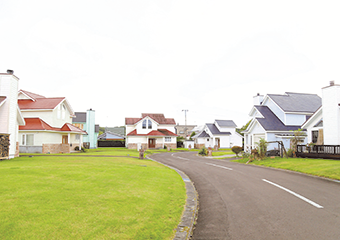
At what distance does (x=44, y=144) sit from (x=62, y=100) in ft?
22.1

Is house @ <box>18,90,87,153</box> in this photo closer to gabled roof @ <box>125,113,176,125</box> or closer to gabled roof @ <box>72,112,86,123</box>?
gabled roof @ <box>72,112,86,123</box>

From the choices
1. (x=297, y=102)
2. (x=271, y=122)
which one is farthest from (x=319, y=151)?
(x=297, y=102)

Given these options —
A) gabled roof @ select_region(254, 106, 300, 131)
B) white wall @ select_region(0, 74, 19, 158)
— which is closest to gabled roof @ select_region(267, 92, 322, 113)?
gabled roof @ select_region(254, 106, 300, 131)

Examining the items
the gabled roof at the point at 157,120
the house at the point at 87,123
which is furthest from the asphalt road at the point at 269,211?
the house at the point at 87,123

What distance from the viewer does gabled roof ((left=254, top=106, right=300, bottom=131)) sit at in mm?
29020

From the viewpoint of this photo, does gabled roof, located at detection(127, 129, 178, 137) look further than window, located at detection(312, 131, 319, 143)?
Yes

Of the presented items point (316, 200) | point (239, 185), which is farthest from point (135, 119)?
point (316, 200)

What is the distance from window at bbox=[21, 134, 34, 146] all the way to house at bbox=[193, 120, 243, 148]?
36559 mm

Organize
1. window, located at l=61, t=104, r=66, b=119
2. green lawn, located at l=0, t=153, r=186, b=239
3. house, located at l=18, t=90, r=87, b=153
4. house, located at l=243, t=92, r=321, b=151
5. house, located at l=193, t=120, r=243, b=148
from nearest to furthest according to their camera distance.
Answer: green lawn, located at l=0, t=153, r=186, b=239 → house, located at l=243, t=92, r=321, b=151 → house, located at l=18, t=90, r=87, b=153 → window, located at l=61, t=104, r=66, b=119 → house, located at l=193, t=120, r=243, b=148

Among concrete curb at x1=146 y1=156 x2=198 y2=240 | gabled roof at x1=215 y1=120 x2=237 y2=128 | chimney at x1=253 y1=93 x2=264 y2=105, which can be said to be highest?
chimney at x1=253 y1=93 x2=264 y2=105

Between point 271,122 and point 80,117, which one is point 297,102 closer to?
point 271,122

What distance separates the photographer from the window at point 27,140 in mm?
30047

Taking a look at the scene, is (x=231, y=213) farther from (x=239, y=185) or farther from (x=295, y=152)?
(x=295, y=152)

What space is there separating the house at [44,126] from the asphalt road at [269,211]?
2604 cm
